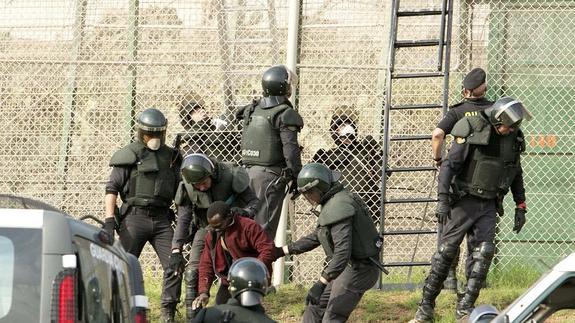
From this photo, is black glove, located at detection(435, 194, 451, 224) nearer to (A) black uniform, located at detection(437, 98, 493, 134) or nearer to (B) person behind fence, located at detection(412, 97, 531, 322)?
(B) person behind fence, located at detection(412, 97, 531, 322)

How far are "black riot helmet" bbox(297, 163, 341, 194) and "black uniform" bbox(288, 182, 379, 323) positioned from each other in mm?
74

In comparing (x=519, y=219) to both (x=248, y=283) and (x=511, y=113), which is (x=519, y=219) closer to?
(x=511, y=113)

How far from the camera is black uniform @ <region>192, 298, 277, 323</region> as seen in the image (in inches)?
356

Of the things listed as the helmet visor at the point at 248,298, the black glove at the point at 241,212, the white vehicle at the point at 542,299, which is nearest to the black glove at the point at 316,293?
the black glove at the point at 241,212

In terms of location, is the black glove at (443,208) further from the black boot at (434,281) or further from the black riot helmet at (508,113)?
the black riot helmet at (508,113)

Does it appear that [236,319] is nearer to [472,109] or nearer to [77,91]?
[472,109]

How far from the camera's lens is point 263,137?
13719 millimetres

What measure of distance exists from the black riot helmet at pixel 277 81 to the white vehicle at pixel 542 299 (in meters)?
5.37

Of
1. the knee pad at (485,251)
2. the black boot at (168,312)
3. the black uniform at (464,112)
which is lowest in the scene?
the black boot at (168,312)

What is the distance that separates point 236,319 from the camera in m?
9.05

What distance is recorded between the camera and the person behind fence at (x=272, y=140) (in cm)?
1360

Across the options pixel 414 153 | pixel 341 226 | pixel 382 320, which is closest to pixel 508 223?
pixel 414 153

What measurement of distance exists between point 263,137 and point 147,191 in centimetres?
115

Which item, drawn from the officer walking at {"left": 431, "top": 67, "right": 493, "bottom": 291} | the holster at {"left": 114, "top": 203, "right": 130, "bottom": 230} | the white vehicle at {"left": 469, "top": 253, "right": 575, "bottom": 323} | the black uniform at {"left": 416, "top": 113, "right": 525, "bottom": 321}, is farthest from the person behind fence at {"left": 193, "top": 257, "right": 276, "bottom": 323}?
the officer walking at {"left": 431, "top": 67, "right": 493, "bottom": 291}
